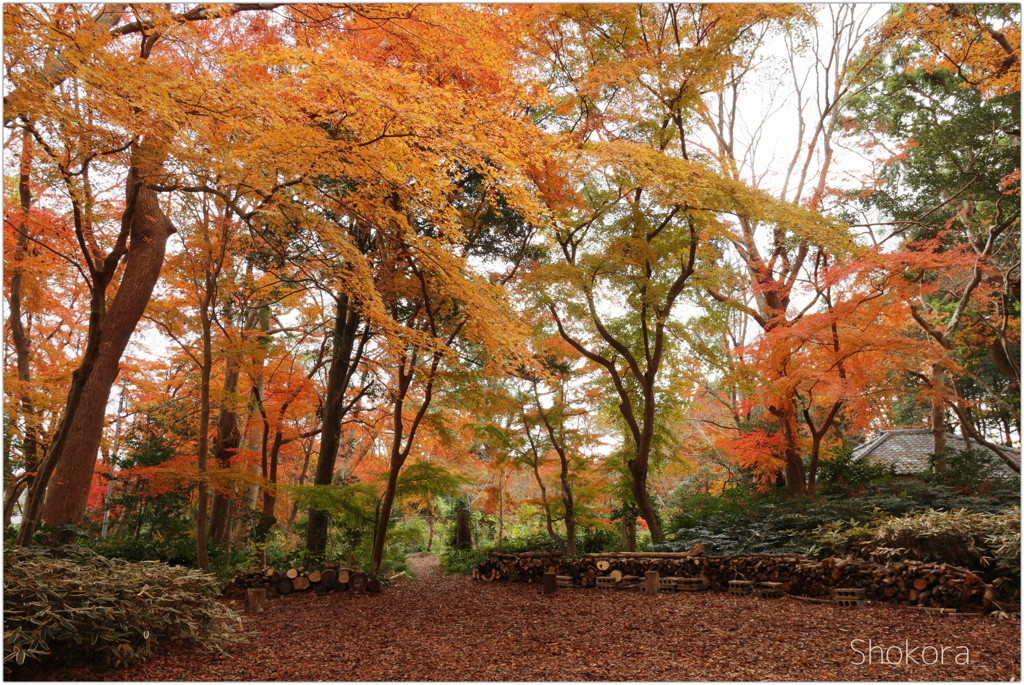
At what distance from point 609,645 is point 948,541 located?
3.67 meters

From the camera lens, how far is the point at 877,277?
8.38 m

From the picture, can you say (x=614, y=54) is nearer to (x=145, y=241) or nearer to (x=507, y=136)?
(x=507, y=136)

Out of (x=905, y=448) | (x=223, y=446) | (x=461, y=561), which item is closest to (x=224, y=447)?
(x=223, y=446)

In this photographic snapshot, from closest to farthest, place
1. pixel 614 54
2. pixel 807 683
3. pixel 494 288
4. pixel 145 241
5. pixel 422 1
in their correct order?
pixel 807 683 < pixel 422 1 < pixel 494 288 < pixel 145 241 < pixel 614 54

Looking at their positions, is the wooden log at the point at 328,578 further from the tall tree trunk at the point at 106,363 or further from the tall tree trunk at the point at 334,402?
the tall tree trunk at the point at 106,363

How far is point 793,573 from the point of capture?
5.81m

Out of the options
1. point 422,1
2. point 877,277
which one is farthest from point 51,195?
point 877,277

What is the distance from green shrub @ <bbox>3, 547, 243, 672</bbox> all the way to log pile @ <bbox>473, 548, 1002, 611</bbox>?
4.36 metres

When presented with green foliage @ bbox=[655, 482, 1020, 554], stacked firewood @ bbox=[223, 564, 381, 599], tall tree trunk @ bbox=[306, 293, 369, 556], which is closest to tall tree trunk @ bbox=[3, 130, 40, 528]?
stacked firewood @ bbox=[223, 564, 381, 599]

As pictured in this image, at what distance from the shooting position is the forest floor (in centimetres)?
333

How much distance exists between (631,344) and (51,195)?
25.3 feet

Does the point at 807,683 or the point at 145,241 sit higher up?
the point at 145,241

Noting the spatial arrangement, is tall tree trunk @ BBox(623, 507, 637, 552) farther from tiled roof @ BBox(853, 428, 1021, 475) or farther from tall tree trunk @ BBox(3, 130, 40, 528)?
tall tree trunk @ BBox(3, 130, 40, 528)

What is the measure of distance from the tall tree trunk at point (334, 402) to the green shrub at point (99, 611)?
13.5 feet
